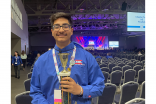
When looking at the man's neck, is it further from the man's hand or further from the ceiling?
the ceiling

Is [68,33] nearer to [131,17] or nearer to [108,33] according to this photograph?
[131,17]

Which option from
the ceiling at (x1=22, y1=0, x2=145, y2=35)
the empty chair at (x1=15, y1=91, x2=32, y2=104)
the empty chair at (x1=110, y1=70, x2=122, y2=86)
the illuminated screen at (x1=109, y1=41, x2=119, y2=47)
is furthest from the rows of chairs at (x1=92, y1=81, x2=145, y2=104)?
the illuminated screen at (x1=109, y1=41, x2=119, y2=47)

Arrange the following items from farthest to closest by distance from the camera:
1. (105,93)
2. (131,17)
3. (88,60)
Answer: (131,17), (105,93), (88,60)

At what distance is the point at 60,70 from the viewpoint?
1202 mm

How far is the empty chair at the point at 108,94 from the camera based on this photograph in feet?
9.88

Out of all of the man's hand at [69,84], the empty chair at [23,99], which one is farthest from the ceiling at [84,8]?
Result: the man's hand at [69,84]

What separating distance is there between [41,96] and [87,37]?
99.7ft

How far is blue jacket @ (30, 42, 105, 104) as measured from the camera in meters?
1.17

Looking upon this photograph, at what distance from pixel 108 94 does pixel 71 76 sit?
2.16m

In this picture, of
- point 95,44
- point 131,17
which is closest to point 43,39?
point 95,44

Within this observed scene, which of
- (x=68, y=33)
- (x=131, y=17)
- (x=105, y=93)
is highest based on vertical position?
(x=131, y=17)

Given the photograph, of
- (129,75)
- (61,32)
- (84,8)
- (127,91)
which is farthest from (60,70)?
(84,8)

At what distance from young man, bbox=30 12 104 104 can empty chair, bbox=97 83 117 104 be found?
1.90 metres

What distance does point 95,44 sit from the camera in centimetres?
3161
